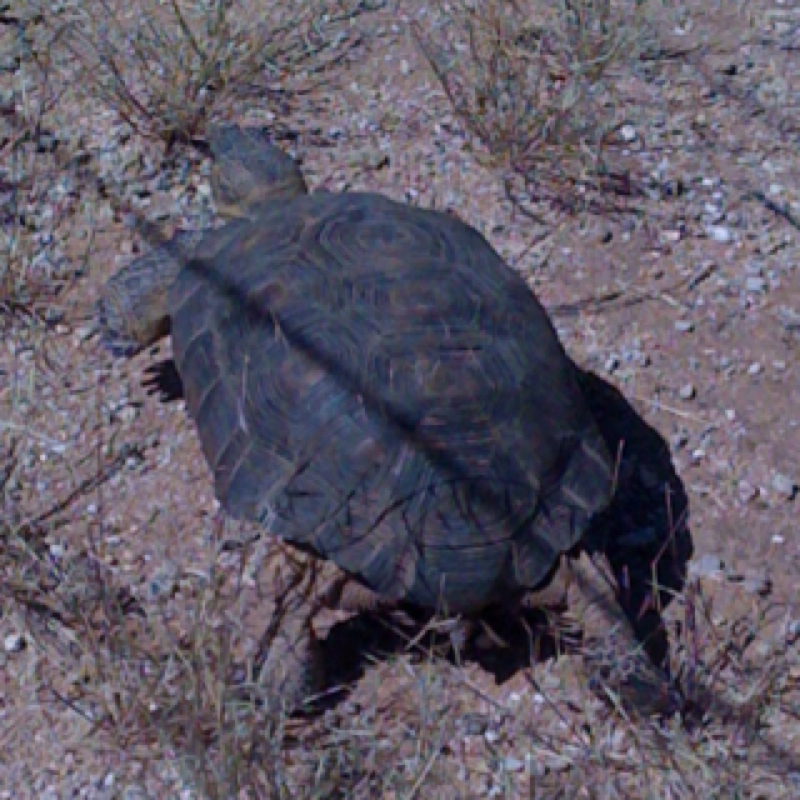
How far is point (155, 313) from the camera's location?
372cm

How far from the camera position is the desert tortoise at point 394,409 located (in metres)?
2.86

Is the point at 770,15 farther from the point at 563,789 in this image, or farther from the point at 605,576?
the point at 563,789

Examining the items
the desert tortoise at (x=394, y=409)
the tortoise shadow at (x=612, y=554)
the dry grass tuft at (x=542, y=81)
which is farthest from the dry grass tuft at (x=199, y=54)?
the tortoise shadow at (x=612, y=554)

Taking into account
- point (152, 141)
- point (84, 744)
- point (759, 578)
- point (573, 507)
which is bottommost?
point (759, 578)

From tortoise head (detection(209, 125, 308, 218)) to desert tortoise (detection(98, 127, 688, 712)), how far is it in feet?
2.05

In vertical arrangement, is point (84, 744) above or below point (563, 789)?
above

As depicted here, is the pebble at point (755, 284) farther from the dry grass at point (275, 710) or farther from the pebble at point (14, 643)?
the pebble at point (14, 643)

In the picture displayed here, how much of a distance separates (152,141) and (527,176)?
1.09m

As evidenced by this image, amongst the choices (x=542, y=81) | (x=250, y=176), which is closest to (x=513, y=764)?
(x=250, y=176)

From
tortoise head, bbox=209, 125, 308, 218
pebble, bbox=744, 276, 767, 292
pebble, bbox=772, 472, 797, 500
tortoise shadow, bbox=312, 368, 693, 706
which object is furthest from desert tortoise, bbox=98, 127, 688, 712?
pebble, bbox=744, 276, 767, 292

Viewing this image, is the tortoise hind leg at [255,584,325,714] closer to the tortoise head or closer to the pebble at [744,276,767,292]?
the tortoise head

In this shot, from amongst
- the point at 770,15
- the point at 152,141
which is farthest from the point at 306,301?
the point at 770,15

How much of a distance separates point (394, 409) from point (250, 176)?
1229 millimetres

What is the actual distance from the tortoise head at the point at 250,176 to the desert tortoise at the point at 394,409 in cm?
62
